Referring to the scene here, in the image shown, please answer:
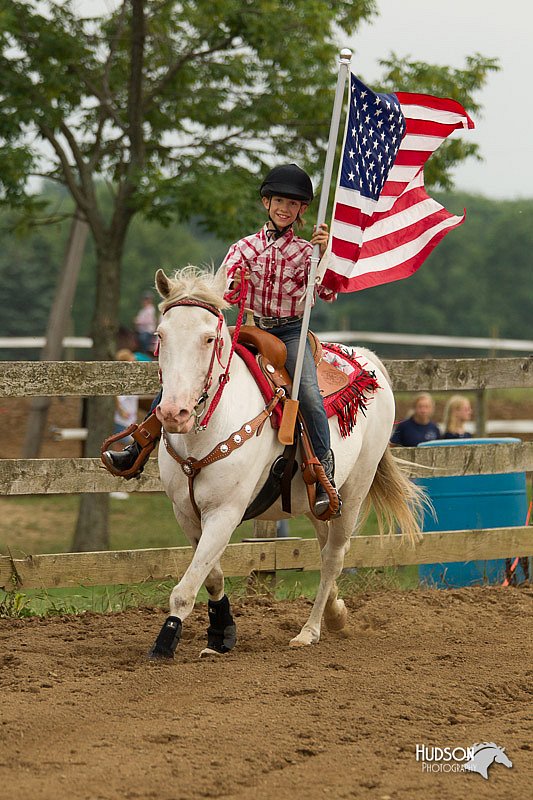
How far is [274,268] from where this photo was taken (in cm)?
598

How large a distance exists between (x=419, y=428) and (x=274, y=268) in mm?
4960

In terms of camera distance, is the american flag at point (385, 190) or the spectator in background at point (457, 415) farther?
the spectator in background at point (457, 415)

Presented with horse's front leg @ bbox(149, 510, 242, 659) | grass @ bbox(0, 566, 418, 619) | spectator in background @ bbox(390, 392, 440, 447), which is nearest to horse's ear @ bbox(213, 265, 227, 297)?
horse's front leg @ bbox(149, 510, 242, 659)

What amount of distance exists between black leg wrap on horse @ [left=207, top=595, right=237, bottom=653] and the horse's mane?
64.2 inches

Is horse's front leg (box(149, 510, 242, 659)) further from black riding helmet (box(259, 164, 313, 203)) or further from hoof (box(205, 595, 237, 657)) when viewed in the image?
black riding helmet (box(259, 164, 313, 203))

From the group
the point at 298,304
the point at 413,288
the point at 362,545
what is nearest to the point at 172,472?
the point at 298,304

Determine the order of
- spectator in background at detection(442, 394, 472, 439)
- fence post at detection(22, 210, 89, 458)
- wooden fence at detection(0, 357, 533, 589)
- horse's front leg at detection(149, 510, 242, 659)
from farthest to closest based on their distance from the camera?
fence post at detection(22, 210, 89, 458)
spectator in background at detection(442, 394, 472, 439)
wooden fence at detection(0, 357, 533, 589)
horse's front leg at detection(149, 510, 242, 659)

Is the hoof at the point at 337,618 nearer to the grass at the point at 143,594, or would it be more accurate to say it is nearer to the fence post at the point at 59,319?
the grass at the point at 143,594

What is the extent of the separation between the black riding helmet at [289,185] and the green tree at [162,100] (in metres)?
5.78

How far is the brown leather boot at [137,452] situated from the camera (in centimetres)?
575

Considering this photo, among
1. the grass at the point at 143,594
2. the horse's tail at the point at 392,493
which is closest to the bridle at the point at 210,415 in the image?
the horse's tail at the point at 392,493

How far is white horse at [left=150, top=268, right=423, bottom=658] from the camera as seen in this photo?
5133mm

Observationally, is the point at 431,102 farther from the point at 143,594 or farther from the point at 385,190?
the point at 143,594

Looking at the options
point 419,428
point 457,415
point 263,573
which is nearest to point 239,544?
point 263,573
